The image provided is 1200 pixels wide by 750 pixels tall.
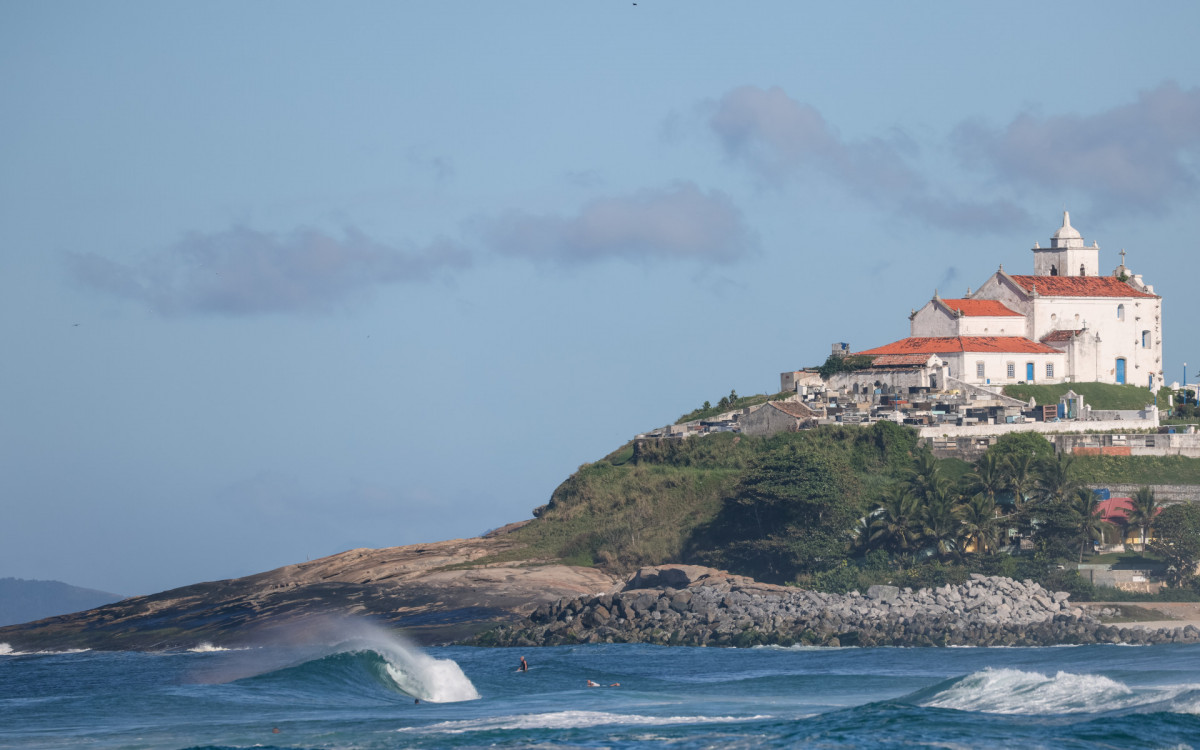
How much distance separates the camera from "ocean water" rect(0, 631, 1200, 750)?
107 ft

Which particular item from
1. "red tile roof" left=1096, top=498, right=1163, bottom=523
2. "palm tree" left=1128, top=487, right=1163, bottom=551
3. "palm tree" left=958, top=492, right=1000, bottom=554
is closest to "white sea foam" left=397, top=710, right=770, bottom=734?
"palm tree" left=958, top=492, right=1000, bottom=554

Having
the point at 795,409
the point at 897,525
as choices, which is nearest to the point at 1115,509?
the point at 897,525

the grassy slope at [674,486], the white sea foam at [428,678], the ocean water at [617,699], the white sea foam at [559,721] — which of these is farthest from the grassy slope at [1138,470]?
the white sea foam at [559,721]

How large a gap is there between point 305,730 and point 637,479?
35967mm

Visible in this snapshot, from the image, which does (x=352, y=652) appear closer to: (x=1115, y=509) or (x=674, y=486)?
(x=674, y=486)

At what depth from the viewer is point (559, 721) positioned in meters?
35.1

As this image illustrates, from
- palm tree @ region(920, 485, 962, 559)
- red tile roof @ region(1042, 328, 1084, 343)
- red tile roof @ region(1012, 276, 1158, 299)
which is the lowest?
palm tree @ region(920, 485, 962, 559)

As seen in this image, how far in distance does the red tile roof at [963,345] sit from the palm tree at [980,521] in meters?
17.4

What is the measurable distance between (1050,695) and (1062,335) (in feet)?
153

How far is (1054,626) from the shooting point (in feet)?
173

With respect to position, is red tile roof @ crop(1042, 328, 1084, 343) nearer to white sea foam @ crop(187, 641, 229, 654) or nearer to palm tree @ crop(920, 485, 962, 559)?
palm tree @ crop(920, 485, 962, 559)

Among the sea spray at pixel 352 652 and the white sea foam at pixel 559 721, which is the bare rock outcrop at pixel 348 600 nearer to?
the sea spray at pixel 352 652

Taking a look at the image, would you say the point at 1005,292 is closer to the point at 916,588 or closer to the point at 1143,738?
the point at 916,588

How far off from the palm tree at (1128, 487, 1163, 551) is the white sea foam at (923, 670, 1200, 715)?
73.9 ft
